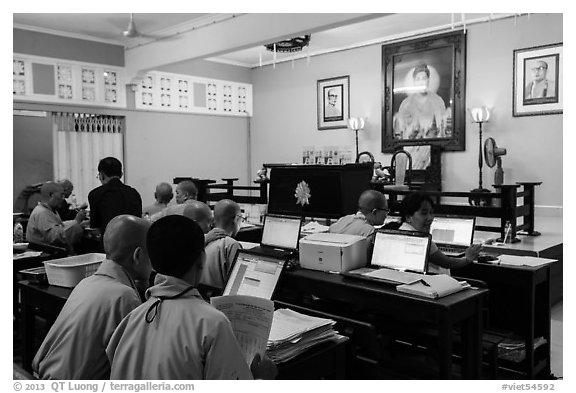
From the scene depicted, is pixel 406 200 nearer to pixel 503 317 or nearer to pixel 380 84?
pixel 503 317

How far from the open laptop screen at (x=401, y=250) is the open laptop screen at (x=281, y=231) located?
65 cm

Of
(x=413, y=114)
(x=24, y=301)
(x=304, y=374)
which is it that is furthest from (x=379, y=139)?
(x=304, y=374)

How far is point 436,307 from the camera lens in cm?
226

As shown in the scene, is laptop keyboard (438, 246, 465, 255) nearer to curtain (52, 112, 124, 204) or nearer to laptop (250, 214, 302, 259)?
laptop (250, 214, 302, 259)

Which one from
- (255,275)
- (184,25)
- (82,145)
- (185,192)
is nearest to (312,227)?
(185,192)


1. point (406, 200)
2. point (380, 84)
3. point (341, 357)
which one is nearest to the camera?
point (341, 357)

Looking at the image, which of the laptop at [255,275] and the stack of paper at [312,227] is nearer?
the laptop at [255,275]

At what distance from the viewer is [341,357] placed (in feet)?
6.19

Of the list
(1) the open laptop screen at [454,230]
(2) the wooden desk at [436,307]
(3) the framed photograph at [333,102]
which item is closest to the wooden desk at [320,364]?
(2) the wooden desk at [436,307]

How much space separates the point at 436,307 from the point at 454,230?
145 cm

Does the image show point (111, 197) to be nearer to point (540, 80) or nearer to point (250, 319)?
point (250, 319)

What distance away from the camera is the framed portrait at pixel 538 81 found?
6.64m

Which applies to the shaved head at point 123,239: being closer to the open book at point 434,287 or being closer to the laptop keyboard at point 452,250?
the open book at point 434,287
